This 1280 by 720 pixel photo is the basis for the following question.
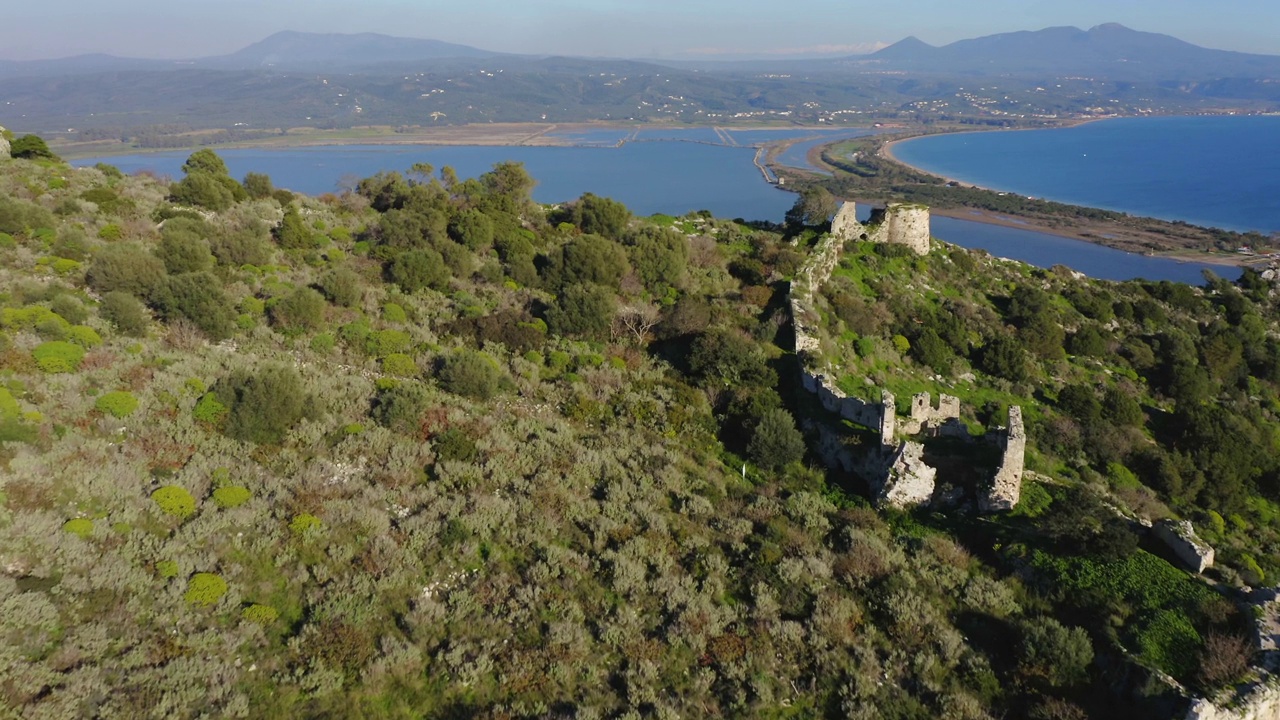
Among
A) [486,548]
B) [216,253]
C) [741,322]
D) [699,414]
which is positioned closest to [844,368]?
[741,322]

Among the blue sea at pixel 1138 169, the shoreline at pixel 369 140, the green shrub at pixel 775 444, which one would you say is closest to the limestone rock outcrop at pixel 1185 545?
the green shrub at pixel 775 444

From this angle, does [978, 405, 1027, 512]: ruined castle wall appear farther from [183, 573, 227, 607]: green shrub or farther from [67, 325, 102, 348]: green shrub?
[67, 325, 102, 348]: green shrub

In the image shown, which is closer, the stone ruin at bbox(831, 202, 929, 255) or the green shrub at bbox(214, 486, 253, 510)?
the green shrub at bbox(214, 486, 253, 510)

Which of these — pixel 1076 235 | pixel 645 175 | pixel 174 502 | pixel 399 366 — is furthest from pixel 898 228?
pixel 645 175

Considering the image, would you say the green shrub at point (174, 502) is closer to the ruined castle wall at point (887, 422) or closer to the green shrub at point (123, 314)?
the green shrub at point (123, 314)

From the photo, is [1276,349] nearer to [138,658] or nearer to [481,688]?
A: [481,688]

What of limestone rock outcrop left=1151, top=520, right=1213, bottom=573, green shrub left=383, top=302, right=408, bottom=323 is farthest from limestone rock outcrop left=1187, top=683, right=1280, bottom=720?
green shrub left=383, top=302, right=408, bottom=323
